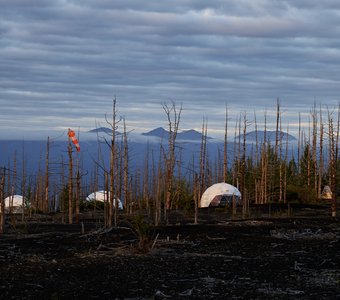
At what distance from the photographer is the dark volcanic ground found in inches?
333

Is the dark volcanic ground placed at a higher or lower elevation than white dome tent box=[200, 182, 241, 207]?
lower

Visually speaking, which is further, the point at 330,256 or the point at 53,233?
the point at 53,233

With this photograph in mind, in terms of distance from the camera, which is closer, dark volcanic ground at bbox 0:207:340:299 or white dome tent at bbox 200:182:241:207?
dark volcanic ground at bbox 0:207:340:299

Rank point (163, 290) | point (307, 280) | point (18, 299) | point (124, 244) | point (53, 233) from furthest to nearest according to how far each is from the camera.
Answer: point (53, 233) < point (124, 244) < point (307, 280) < point (163, 290) < point (18, 299)

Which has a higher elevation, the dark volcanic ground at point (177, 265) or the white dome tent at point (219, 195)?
the white dome tent at point (219, 195)

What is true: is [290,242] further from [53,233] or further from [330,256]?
[53,233]

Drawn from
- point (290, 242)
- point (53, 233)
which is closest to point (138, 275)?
point (290, 242)

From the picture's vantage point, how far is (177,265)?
10.6m

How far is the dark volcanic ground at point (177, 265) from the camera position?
8.45 metres

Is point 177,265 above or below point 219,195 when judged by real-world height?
below

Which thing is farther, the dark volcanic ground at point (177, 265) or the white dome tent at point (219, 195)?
the white dome tent at point (219, 195)

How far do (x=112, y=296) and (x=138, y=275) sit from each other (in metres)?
1.51

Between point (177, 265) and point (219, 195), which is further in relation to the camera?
point (219, 195)

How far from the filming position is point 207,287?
8.73m
